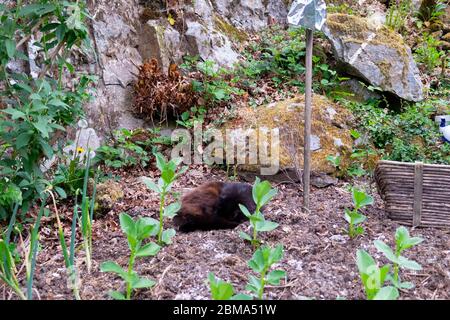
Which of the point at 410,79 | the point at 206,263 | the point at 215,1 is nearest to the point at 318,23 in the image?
the point at 206,263

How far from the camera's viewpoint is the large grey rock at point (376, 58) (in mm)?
5621

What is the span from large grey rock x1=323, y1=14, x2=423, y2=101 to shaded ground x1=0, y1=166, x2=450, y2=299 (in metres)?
2.76

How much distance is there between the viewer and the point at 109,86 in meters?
4.92

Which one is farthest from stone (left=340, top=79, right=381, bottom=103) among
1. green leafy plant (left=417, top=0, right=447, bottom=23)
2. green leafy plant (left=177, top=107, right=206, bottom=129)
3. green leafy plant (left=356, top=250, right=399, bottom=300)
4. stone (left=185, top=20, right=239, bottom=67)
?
green leafy plant (left=356, top=250, right=399, bottom=300)

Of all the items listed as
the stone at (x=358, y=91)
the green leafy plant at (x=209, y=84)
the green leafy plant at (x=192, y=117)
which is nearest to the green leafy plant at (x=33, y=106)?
the green leafy plant at (x=192, y=117)

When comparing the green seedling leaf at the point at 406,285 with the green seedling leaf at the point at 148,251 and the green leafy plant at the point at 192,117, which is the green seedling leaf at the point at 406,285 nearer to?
the green seedling leaf at the point at 148,251

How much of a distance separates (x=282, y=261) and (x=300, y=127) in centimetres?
225

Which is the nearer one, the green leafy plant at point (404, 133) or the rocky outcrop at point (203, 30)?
the green leafy plant at point (404, 133)

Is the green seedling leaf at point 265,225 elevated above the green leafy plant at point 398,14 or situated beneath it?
situated beneath

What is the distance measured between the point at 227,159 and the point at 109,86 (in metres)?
1.59

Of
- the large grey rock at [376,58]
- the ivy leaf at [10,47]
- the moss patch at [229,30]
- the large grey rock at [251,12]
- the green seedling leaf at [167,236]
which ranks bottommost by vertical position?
the green seedling leaf at [167,236]

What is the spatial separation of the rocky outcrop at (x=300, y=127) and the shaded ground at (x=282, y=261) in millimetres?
905

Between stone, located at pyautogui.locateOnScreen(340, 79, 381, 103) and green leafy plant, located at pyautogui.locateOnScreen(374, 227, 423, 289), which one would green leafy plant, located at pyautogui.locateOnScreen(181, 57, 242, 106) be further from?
green leafy plant, located at pyautogui.locateOnScreen(374, 227, 423, 289)
